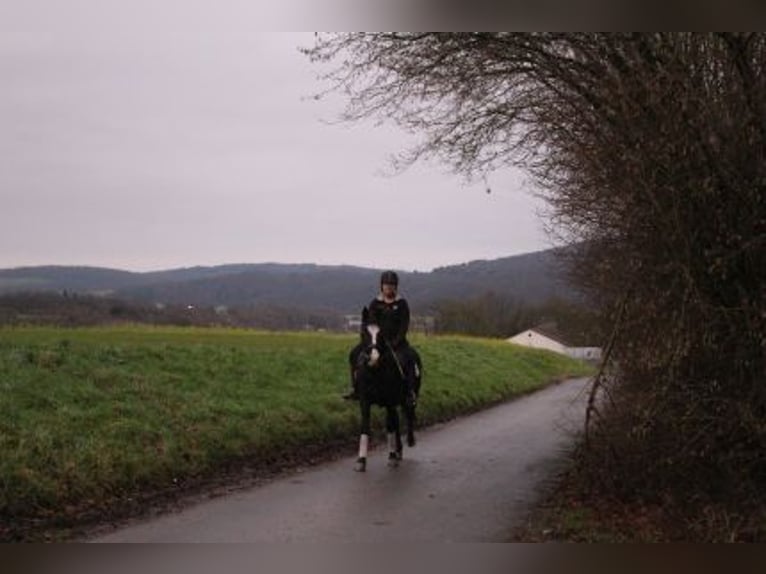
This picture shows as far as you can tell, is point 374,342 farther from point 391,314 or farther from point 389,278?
point 389,278

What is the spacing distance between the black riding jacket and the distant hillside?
0.28 meters

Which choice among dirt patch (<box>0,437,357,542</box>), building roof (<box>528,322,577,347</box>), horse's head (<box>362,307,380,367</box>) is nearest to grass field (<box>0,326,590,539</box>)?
dirt patch (<box>0,437,357,542</box>)

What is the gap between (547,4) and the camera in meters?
6.18

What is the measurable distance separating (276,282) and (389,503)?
16.6 feet

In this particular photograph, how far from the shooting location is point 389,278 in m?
12.2

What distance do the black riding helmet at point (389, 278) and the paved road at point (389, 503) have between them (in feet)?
7.69

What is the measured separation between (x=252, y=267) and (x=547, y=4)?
7157 mm

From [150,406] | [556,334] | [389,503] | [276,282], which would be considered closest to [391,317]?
[276,282]

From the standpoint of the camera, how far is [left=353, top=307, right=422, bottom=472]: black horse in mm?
12062

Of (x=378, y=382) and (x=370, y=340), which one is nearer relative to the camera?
(x=370, y=340)

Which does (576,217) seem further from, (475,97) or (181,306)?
(181,306)

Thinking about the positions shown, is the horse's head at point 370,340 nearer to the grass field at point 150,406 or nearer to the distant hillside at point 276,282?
the distant hillside at point 276,282

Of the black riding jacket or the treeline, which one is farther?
the treeline

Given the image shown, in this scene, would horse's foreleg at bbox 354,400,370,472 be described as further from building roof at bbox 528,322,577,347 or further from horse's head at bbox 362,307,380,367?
building roof at bbox 528,322,577,347
